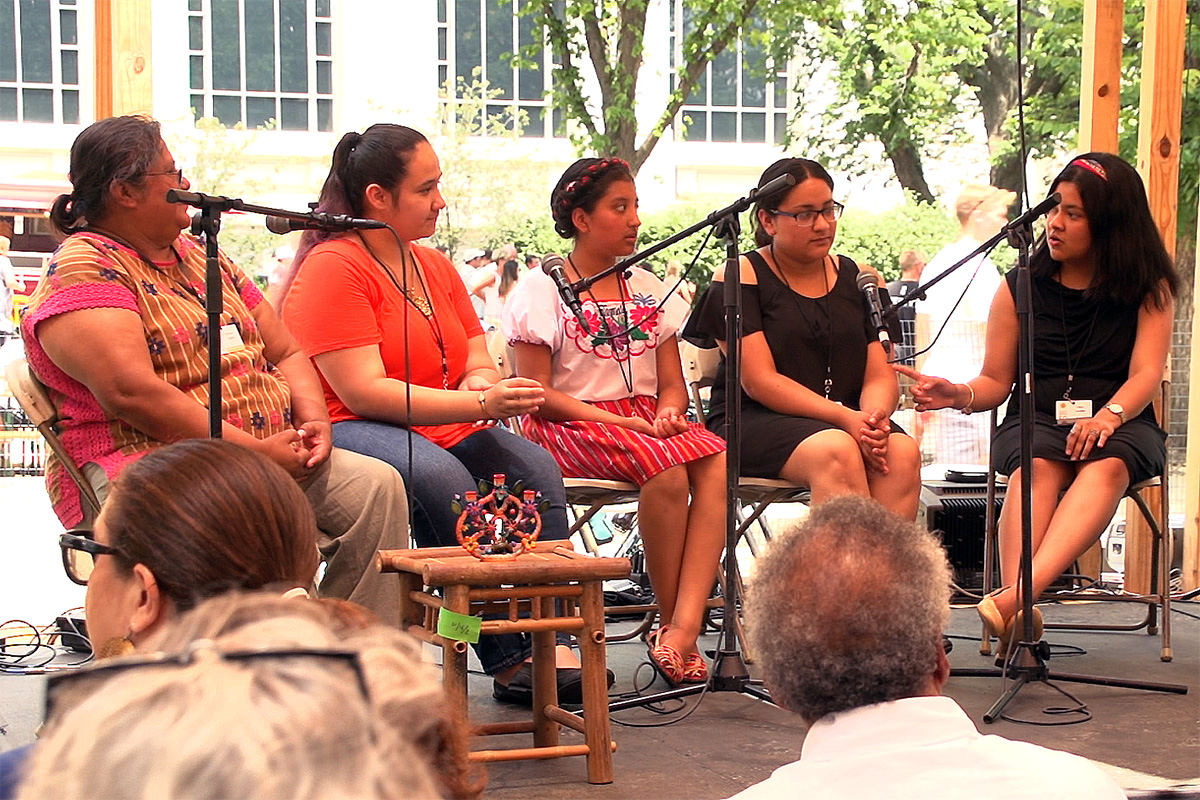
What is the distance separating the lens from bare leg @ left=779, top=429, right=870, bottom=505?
356cm

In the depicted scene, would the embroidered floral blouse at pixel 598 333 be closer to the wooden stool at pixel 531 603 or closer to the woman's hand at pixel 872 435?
the woman's hand at pixel 872 435

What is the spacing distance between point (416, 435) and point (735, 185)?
1800 centimetres

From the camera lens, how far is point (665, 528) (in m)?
3.58

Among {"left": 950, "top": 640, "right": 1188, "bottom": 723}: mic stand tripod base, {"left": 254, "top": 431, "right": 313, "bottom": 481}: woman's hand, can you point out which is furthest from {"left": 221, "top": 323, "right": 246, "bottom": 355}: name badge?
{"left": 950, "top": 640, "right": 1188, "bottom": 723}: mic stand tripod base

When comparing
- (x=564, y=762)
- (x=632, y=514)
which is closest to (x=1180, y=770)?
(x=564, y=762)

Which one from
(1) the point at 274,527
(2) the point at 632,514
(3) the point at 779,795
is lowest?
(2) the point at 632,514

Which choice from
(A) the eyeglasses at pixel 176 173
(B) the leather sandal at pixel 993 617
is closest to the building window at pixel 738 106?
(B) the leather sandal at pixel 993 617

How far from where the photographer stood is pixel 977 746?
1263 mm

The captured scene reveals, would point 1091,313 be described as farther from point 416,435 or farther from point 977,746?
point 977,746

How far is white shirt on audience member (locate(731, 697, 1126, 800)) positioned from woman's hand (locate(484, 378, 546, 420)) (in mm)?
1796

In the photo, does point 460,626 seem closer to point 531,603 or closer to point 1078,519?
point 531,603

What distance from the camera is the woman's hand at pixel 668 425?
3.61 meters

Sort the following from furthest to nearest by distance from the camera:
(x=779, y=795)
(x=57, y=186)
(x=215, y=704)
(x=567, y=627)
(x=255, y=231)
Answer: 1. (x=255, y=231)
2. (x=57, y=186)
3. (x=567, y=627)
4. (x=779, y=795)
5. (x=215, y=704)

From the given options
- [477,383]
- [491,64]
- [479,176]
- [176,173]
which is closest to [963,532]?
[477,383]
